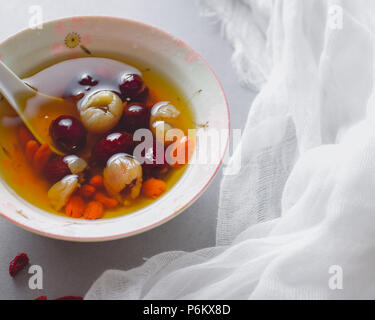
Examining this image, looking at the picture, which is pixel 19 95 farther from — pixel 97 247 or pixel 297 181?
pixel 297 181

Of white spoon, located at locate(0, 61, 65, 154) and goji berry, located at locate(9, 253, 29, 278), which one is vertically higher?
white spoon, located at locate(0, 61, 65, 154)

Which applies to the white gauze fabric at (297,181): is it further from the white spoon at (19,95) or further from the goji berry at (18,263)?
the white spoon at (19,95)

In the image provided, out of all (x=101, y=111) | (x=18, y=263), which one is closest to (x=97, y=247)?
(x=18, y=263)

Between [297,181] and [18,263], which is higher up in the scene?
[297,181]

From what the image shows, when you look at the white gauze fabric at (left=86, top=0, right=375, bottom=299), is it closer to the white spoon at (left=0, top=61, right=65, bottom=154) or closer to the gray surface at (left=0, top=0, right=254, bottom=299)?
the gray surface at (left=0, top=0, right=254, bottom=299)

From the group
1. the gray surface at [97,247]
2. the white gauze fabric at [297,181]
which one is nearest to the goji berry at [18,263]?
the gray surface at [97,247]

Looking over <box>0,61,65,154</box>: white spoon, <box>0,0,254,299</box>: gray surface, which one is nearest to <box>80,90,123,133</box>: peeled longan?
<box>0,61,65,154</box>: white spoon

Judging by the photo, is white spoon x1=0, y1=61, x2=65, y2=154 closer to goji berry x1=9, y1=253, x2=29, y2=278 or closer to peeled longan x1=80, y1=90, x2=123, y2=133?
peeled longan x1=80, y1=90, x2=123, y2=133

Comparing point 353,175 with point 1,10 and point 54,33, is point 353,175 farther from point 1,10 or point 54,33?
point 1,10

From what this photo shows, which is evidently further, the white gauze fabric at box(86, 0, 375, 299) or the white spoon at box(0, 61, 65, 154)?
the white spoon at box(0, 61, 65, 154)
